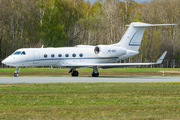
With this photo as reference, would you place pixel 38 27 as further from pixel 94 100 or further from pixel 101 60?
pixel 94 100

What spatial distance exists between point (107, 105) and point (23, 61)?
62.2 feet

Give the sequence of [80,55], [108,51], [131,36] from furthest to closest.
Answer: [131,36], [108,51], [80,55]

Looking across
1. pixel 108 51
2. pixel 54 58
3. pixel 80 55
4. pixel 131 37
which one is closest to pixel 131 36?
pixel 131 37

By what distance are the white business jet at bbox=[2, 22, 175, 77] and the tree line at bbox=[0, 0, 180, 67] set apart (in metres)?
32.1

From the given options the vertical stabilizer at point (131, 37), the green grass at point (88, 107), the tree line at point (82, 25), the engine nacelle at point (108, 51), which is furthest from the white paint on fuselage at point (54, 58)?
the tree line at point (82, 25)

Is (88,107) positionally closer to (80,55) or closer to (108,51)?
(80,55)

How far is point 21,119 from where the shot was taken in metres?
9.41

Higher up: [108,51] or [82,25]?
[82,25]

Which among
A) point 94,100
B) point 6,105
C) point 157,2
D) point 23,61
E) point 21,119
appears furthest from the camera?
point 157,2

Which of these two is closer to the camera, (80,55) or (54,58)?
(54,58)

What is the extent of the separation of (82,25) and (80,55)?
44.7m

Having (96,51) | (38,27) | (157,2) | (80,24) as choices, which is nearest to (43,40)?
(38,27)

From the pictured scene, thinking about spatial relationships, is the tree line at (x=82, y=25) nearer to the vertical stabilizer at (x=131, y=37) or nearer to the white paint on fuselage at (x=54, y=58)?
the white paint on fuselage at (x=54, y=58)

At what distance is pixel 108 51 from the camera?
32469 mm
